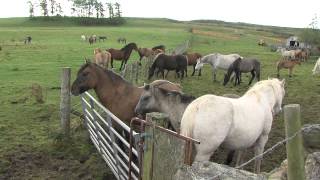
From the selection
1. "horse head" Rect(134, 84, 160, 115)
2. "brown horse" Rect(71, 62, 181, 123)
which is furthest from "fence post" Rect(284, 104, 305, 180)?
"brown horse" Rect(71, 62, 181, 123)

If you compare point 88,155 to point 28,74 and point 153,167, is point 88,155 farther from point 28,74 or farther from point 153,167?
point 28,74

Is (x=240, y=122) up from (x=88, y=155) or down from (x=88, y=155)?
up

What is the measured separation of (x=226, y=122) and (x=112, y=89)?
3548 millimetres

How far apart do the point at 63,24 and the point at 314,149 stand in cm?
9282

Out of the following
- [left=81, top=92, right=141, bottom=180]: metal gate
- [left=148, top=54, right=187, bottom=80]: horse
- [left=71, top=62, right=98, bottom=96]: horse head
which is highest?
[left=71, top=62, right=98, bottom=96]: horse head

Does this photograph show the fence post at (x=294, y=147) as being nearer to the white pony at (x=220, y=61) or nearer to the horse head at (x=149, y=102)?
the horse head at (x=149, y=102)

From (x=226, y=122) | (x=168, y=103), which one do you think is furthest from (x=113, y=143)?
(x=226, y=122)

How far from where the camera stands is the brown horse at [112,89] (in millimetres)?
8383

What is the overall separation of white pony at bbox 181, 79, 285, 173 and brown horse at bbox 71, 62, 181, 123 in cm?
261

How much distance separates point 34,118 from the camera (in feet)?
37.0

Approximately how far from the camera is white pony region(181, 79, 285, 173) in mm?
5523

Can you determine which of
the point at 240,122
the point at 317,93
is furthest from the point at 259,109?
the point at 317,93

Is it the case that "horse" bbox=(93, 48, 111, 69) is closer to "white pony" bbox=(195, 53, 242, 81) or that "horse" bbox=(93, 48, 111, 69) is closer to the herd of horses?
"white pony" bbox=(195, 53, 242, 81)

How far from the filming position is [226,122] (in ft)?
18.4
